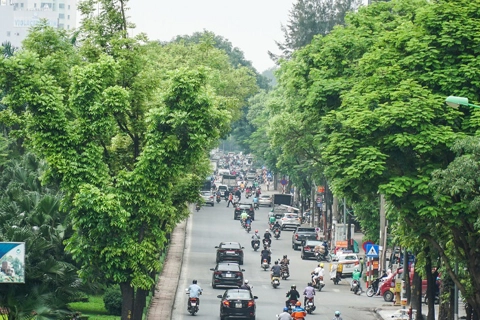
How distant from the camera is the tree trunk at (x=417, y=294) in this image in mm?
→ 40309

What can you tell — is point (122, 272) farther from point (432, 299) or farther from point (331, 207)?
point (331, 207)

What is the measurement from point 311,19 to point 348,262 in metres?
41.7

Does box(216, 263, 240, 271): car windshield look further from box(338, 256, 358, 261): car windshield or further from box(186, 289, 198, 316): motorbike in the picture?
box(338, 256, 358, 261): car windshield

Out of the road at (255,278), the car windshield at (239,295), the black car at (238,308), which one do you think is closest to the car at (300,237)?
the road at (255,278)

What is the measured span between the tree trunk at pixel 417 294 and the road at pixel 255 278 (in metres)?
1.89

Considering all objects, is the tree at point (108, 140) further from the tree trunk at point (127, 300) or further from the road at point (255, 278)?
the road at point (255, 278)

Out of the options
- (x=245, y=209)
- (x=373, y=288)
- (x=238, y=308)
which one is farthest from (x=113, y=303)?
(x=245, y=209)

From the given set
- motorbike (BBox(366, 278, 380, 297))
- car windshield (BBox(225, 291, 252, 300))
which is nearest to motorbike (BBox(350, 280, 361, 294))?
motorbike (BBox(366, 278, 380, 297))

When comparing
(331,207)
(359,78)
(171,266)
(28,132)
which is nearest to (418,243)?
(359,78)

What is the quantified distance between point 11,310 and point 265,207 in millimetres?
70992

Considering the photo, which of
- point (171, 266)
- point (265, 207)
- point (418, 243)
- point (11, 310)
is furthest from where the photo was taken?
point (265, 207)

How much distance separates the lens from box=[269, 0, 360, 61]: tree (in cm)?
9431

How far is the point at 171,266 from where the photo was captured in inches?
2283

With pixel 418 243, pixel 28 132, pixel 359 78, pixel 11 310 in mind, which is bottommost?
pixel 11 310
